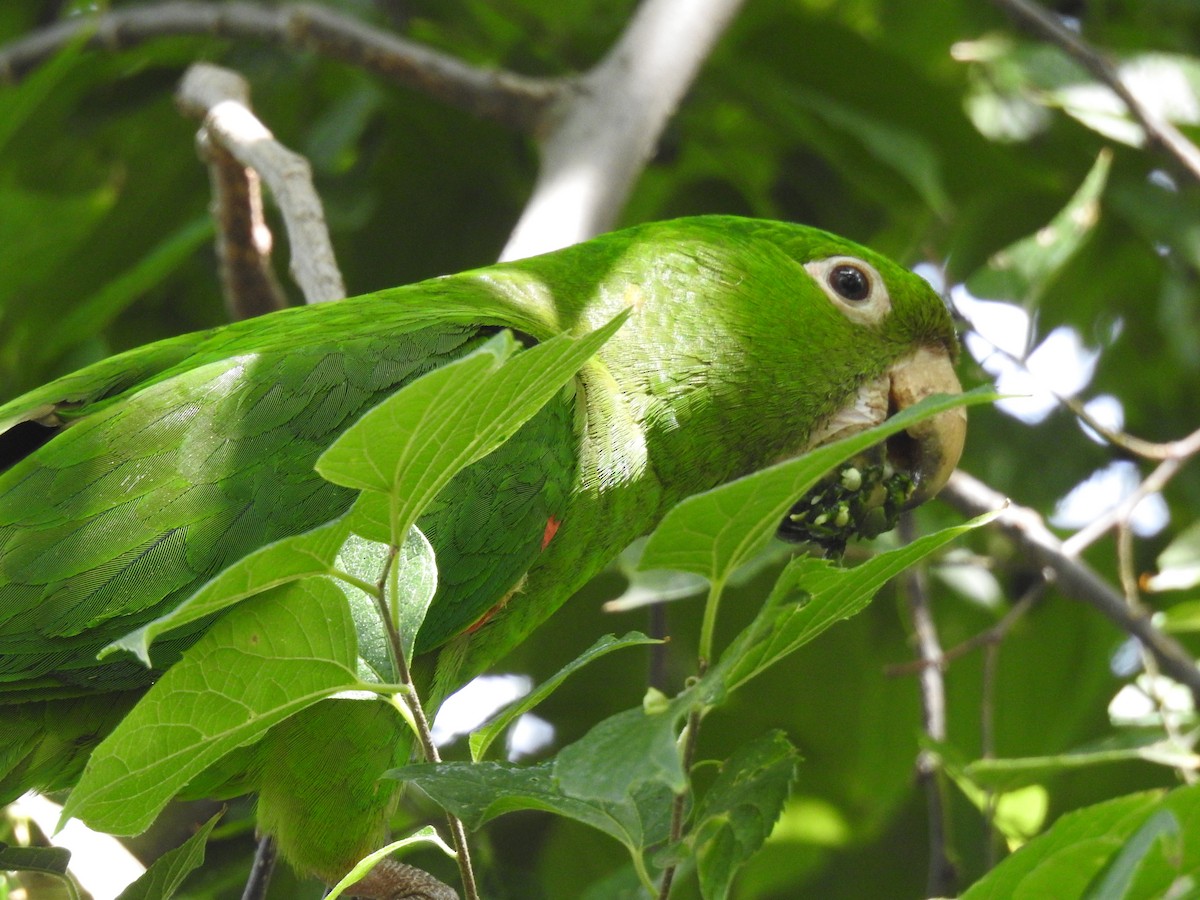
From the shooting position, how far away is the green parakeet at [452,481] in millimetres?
1566

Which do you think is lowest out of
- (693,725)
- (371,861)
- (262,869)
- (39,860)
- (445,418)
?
(262,869)

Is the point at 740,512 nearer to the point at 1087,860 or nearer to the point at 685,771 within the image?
the point at 685,771

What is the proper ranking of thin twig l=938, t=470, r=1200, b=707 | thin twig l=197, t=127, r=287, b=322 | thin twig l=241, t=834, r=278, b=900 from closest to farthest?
1. thin twig l=241, t=834, r=278, b=900
2. thin twig l=938, t=470, r=1200, b=707
3. thin twig l=197, t=127, r=287, b=322

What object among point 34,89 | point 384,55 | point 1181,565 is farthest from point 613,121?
point 1181,565

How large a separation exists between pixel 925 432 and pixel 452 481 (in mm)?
912

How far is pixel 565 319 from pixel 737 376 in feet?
0.97

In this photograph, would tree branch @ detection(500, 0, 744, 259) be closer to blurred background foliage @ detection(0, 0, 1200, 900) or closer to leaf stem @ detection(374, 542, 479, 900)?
blurred background foliage @ detection(0, 0, 1200, 900)

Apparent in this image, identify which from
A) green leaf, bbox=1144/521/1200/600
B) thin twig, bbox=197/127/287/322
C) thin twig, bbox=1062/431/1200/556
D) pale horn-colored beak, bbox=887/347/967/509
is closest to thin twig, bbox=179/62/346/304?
thin twig, bbox=197/127/287/322

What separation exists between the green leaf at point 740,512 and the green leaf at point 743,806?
208 mm

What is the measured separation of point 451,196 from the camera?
316 centimetres

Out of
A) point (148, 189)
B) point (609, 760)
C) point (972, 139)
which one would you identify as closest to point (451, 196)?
point (148, 189)

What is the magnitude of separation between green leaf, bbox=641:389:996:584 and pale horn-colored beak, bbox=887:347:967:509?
3.88 feet

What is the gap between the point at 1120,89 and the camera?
8.60 feet

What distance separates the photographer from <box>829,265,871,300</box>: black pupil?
2184 mm
